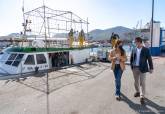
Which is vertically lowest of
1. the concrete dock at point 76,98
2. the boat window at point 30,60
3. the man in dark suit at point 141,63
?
the concrete dock at point 76,98

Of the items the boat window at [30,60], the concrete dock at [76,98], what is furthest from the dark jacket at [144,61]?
the boat window at [30,60]

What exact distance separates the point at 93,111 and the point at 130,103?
4.15 feet

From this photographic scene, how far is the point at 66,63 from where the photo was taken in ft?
53.7

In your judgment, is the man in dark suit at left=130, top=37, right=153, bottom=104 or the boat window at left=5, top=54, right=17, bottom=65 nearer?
the man in dark suit at left=130, top=37, right=153, bottom=104

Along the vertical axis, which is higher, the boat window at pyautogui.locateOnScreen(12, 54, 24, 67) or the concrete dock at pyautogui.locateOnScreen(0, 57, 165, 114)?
the boat window at pyautogui.locateOnScreen(12, 54, 24, 67)

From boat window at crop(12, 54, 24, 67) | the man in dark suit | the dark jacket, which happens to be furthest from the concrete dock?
boat window at crop(12, 54, 24, 67)

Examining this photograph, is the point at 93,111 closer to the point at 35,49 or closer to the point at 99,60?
the point at 35,49

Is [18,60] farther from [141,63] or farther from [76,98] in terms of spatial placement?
[141,63]

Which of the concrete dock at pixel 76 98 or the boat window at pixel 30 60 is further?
the boat window at pixel 30 60

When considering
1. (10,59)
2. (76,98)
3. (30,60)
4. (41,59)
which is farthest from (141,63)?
(10,59)

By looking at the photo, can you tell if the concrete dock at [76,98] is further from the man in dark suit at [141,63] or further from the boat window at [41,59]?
the boat window at [41,59]

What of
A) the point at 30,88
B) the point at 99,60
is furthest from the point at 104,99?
the point at 99,60

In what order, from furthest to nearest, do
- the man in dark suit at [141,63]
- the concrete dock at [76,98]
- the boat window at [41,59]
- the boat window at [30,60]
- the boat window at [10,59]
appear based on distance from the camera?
the boat window at [41,59], the boat window at [30,60], the boat window at [10,59], the man in dark suit at [141,63], the concrete dock at [76,98]

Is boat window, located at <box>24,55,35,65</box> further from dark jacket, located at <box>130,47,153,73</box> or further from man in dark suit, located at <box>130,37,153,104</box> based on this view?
dark jacket, located at <box>130,47,153,73</box>
